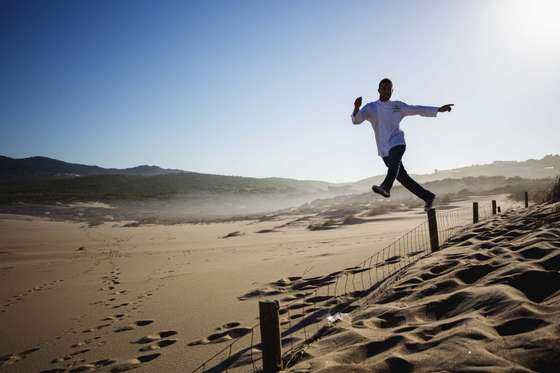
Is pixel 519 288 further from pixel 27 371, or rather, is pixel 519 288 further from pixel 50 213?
pixel 50 213

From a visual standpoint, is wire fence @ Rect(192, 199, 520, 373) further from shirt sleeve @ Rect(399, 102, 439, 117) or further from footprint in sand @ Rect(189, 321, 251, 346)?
shirt sleeve @ Rect(399, 102, 439, 117)

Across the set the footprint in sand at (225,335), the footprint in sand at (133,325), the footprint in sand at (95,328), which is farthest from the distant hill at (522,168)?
the footprint in sand at (95,328)

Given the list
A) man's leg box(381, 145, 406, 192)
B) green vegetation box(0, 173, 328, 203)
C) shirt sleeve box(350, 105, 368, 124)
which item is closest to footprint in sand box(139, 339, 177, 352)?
man's leg box(381, 145, 406, 192)

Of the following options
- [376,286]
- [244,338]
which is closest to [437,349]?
[244,338]

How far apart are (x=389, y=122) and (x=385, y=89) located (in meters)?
0.44

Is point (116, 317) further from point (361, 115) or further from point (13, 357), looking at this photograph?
point (361, 115)

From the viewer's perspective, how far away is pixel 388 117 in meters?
4.16

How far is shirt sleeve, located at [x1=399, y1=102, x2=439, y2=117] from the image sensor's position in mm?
4246

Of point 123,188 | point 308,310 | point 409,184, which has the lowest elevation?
point 308,310

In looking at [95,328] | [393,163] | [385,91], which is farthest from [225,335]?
[385,91]

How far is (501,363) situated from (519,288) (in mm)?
1200

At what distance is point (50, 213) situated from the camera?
30609 millimetres

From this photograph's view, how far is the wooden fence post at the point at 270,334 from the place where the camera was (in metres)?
1.85

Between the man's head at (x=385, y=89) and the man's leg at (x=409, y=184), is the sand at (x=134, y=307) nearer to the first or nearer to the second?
the man's leg at (x=409, y=184)
